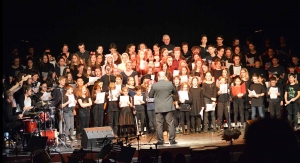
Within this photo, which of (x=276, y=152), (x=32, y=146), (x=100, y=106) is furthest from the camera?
(x=100, y=106)

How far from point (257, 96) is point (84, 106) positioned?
4.39 m

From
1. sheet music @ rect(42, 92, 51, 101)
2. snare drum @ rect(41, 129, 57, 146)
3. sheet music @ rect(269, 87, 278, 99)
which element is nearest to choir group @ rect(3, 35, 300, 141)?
sheet music @ rect(269, 87, 278, 99)

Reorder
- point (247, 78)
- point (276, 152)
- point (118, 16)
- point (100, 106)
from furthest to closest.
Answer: point (118, 16)
point (247, 78)
point (100, 106)
point (276, 152)

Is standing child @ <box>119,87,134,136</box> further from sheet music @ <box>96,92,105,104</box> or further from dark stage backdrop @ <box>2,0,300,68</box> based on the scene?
dark stage backdrop @ <box>2,0,300,68</box>

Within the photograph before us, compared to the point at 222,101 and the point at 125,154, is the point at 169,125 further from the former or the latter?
the point at 125,154

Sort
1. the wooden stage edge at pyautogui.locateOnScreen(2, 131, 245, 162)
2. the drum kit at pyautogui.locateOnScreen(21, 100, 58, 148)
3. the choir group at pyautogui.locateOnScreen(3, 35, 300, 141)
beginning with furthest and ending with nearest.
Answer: the choir group at pyautogui.locateOnScreen(3, 35, 300, 141) < the drum kit at pyautogui.locateOnScreen(21, 100, 58, 148) < the wooden stage edge at pyautogui.locateOnScreen(2, 131, 245, 162)

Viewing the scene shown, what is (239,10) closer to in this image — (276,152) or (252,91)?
(252,91)

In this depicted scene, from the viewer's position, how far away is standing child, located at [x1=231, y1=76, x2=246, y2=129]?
476 inches

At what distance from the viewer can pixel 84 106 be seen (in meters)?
11.2

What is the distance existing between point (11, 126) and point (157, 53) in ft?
14.9

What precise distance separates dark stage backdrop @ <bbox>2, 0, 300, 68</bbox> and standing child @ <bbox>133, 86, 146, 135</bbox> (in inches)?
144

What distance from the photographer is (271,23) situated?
49.3 feet

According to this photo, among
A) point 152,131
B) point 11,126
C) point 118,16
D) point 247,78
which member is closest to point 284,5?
point 247,78

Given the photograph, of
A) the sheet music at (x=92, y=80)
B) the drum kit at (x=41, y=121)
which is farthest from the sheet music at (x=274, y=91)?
the drum kit at (x=41, y=121)
